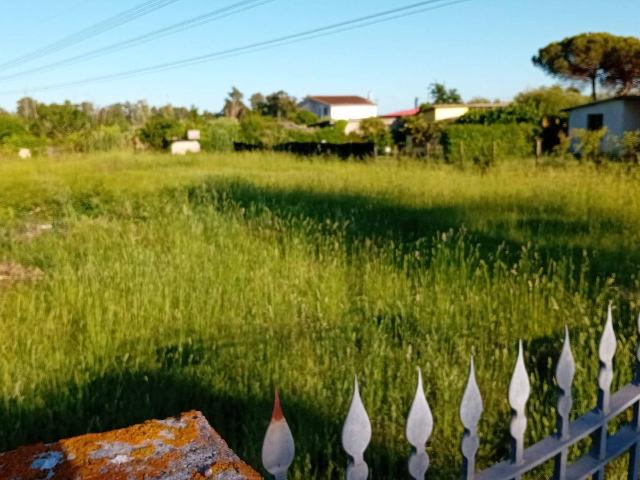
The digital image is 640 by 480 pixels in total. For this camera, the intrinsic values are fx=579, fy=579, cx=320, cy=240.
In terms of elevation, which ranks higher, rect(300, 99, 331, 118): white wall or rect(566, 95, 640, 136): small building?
rect(300, 99, 331, 118): white wall

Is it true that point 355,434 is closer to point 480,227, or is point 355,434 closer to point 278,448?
point 278,448

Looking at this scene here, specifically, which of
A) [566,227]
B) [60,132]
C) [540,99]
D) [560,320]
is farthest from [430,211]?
[540,99]

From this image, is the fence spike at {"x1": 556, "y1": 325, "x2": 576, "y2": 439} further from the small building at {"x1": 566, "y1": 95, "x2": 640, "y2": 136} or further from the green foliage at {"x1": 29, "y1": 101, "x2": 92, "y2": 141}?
the green foliage at {"x1": 29, "y1": 101, "x2": 92, "y2": 141}

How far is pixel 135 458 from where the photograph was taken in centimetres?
107

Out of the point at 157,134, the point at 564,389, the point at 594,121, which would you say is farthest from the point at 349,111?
the point at 564,389

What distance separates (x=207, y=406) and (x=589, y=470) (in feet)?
5.93

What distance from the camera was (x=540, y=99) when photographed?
3794 cm

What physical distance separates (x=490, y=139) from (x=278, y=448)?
25.0m

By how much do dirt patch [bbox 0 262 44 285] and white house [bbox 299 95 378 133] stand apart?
7999cm

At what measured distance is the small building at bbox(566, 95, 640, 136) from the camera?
23.8 metres

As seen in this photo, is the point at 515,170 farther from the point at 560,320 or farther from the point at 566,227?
the point at 560,320

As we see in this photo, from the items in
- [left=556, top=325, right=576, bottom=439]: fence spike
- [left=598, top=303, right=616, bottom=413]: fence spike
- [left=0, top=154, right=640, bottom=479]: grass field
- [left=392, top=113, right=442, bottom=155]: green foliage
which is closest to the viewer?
[left=556, top=325, right=576, bottom=439]: fence spike

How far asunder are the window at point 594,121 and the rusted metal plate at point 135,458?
90.0ft

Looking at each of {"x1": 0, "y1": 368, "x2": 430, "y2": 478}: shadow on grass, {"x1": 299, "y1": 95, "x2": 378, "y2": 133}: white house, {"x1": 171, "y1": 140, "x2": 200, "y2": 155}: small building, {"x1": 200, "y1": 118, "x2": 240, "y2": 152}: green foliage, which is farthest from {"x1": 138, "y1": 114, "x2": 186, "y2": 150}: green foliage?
{"x1": 299, "y1": 95, "x2": 378, "y2": 133}: white house
